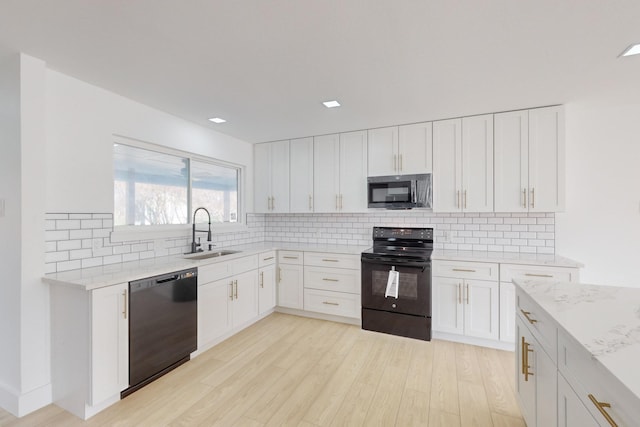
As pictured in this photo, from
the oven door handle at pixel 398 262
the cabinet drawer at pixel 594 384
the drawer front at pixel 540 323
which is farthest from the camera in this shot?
the oven door handle at pixel 398 262

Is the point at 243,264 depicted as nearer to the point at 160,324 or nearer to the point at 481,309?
the point at 160,324

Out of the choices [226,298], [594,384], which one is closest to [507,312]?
[594,384]

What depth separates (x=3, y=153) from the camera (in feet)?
6.81

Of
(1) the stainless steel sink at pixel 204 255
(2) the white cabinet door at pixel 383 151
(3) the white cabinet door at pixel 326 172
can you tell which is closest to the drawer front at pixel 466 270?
(2) the white cabinet door at pixel 383 151

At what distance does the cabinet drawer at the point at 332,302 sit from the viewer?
3.49 metres

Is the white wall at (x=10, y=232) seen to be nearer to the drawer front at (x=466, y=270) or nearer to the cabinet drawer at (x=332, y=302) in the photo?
the cabinet drawer at (x=332, y=302)

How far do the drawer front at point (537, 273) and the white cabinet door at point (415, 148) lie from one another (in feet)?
4.23

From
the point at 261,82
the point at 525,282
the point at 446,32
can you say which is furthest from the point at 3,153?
the point at 525,282

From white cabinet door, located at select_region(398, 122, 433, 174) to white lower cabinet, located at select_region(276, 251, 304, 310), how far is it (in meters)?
1.71

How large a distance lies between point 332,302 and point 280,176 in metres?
1.88

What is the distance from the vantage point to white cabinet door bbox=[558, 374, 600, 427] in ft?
3.32

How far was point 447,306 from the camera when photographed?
308cm

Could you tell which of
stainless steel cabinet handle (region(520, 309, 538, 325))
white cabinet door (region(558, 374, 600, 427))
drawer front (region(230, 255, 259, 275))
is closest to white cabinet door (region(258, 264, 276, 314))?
drawer front (region(230, 255, 259, 275))

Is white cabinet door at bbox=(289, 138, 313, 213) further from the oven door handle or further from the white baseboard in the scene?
the white baseboard
